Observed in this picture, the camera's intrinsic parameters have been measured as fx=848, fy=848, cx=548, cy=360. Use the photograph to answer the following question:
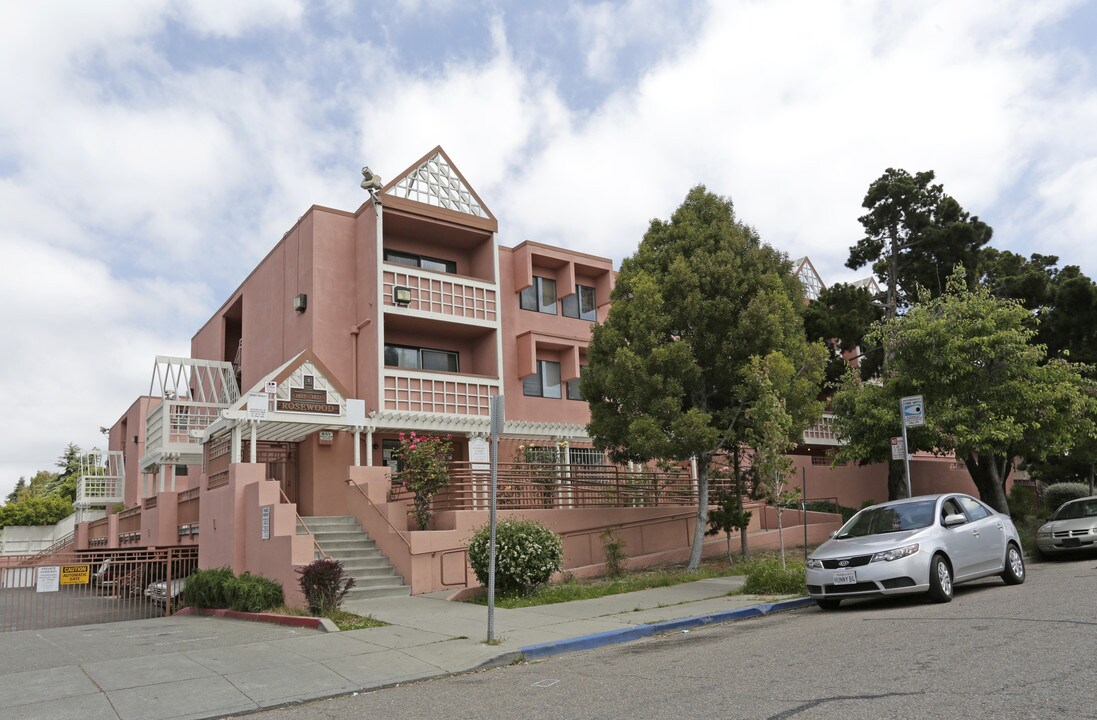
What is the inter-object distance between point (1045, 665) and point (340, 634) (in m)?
8.39

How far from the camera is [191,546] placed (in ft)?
72.9

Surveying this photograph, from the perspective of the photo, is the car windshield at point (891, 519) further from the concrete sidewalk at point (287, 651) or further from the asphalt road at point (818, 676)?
the asphalt road at point (818, 676)

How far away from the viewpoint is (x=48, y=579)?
15383 mm

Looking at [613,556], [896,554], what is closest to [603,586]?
[613,556]

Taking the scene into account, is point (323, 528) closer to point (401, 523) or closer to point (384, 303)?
point (401, 523)

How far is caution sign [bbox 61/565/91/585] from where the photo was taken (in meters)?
15.6

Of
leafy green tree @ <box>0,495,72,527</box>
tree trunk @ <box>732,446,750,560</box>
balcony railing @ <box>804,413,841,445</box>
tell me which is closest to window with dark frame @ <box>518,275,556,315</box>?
tree trunk @ <box>732,446,750,560</box>

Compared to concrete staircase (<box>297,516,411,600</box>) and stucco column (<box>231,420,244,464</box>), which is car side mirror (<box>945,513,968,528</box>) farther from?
stucco column (<box>231,420,244,464</box>)

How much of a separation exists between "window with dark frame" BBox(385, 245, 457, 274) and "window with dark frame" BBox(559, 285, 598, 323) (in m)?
4.03

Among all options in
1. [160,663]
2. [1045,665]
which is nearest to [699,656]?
[1045,665]

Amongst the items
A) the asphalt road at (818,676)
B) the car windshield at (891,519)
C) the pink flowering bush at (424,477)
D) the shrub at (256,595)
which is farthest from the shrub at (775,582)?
the shrub at (256,595)

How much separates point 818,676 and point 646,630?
3989 mm

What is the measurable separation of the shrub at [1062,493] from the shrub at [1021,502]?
66 cm

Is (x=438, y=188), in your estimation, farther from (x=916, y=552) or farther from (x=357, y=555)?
(x=916, y=552)
